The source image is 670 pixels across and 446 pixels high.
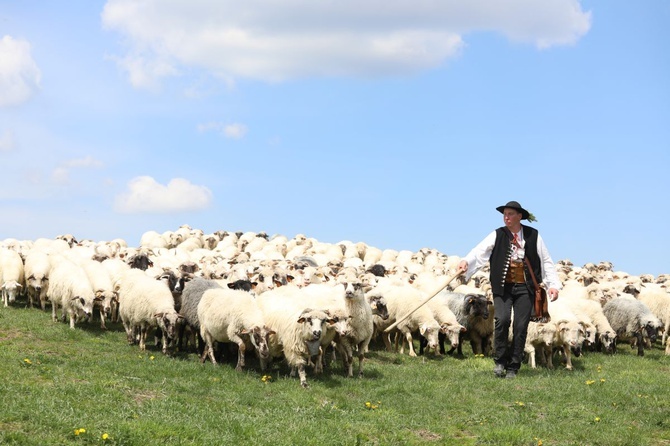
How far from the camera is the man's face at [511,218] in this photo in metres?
14.7

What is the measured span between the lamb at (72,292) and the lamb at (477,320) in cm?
938

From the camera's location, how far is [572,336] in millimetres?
16391

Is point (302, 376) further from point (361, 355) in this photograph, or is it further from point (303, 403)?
point (361, 355)

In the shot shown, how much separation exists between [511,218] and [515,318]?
6.90ft

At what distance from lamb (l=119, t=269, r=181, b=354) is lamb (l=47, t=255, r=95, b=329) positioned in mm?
1520

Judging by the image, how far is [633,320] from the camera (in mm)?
20000

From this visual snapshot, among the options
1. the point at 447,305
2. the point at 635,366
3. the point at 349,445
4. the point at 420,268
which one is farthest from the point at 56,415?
the point at 420,268

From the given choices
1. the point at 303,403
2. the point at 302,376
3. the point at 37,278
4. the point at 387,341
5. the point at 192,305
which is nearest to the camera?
the point at 303,403

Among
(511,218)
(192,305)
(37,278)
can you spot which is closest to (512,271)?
(511,218)

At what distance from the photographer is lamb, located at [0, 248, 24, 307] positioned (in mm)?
22016

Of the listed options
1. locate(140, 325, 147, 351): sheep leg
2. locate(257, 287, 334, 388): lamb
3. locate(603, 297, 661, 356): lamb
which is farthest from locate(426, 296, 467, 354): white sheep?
locate(140, 325, 147, 351): sheep leg

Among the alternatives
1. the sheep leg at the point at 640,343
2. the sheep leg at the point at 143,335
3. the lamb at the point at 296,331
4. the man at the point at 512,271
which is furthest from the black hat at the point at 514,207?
the sheep leg at the point at 143,335

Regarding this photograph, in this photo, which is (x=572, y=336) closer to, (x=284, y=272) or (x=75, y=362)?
(x=284, y=272)

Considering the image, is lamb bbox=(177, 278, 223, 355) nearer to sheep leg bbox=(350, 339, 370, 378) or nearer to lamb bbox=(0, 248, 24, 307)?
sheep leg bbox=(350, 339, 370, 378)
